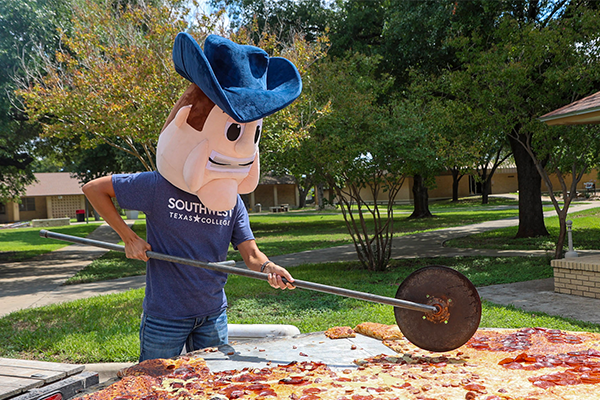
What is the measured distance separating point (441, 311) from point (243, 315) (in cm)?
364

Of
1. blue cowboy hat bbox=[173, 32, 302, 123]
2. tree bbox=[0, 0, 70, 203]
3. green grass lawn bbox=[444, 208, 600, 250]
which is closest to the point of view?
blue cowboy hat bbox=[173, 32, 302, 123]

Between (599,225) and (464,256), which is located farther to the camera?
(599,225)

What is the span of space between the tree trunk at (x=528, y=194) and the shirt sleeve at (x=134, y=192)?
1266 cm

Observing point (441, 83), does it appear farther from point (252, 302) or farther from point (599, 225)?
point (599, 225)

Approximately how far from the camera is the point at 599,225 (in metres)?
16.8

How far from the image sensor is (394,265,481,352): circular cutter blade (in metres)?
3.30

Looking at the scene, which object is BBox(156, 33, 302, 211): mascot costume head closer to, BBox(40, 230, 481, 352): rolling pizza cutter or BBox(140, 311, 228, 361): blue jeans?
BBox(140, 311, 228, 361): blue jeans

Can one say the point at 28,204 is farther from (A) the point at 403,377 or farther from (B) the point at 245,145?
(A) the point at 403,377

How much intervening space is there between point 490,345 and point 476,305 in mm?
537

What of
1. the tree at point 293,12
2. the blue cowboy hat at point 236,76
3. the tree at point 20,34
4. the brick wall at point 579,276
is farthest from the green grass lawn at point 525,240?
the tree at point 20,34

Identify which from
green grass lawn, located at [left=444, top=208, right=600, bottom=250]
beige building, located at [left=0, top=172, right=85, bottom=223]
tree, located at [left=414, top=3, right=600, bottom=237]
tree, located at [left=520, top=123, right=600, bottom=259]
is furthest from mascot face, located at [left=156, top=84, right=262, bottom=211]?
beige building, located at [left=0, top=172, right=85, bottom=223]

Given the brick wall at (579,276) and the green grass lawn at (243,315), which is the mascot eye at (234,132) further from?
the brick wall at (579,276)

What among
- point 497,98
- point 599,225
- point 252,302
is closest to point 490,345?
point 252,302

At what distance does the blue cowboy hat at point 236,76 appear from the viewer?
2645 mm
